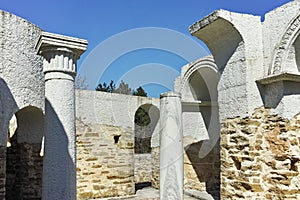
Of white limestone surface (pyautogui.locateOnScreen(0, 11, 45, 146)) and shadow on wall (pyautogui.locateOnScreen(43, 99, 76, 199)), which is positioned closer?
shadow on wall (pyautogui.locateOnScreen(43, 99, 76, 199))

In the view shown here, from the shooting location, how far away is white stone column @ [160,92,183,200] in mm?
4621

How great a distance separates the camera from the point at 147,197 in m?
8.27

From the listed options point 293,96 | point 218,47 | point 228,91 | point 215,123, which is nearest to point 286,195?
point 293,96


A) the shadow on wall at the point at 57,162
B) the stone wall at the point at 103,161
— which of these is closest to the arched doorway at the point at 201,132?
the stone wall at the point at 103,161

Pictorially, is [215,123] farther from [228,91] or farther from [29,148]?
[29,148]

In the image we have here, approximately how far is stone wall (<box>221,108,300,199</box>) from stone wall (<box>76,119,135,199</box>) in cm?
387

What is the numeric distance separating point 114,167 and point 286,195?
4858mm

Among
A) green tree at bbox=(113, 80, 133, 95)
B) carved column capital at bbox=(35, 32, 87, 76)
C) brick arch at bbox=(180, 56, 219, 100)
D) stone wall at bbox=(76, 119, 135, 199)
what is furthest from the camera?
green tree at bbox=(113, 80, 133, 95)

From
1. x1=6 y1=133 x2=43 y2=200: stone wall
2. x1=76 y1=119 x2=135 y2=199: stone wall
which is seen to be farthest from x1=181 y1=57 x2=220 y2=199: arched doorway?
x1=6 y1=133 x2=43 y2=200: stone wall

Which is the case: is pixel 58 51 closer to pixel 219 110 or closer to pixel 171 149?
pixel 171 149

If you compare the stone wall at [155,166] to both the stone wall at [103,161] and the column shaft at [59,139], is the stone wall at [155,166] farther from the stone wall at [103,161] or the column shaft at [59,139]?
the column shaft at [59,139]

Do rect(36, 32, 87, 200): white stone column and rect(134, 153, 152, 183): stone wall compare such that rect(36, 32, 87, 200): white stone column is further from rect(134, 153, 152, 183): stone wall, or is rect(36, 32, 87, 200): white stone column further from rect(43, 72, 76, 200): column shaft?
rect(134, 153, 152, 183): stone wall

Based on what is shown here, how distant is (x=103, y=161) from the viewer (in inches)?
321

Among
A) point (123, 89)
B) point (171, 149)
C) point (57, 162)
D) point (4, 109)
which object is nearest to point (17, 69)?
point (4, 109)
